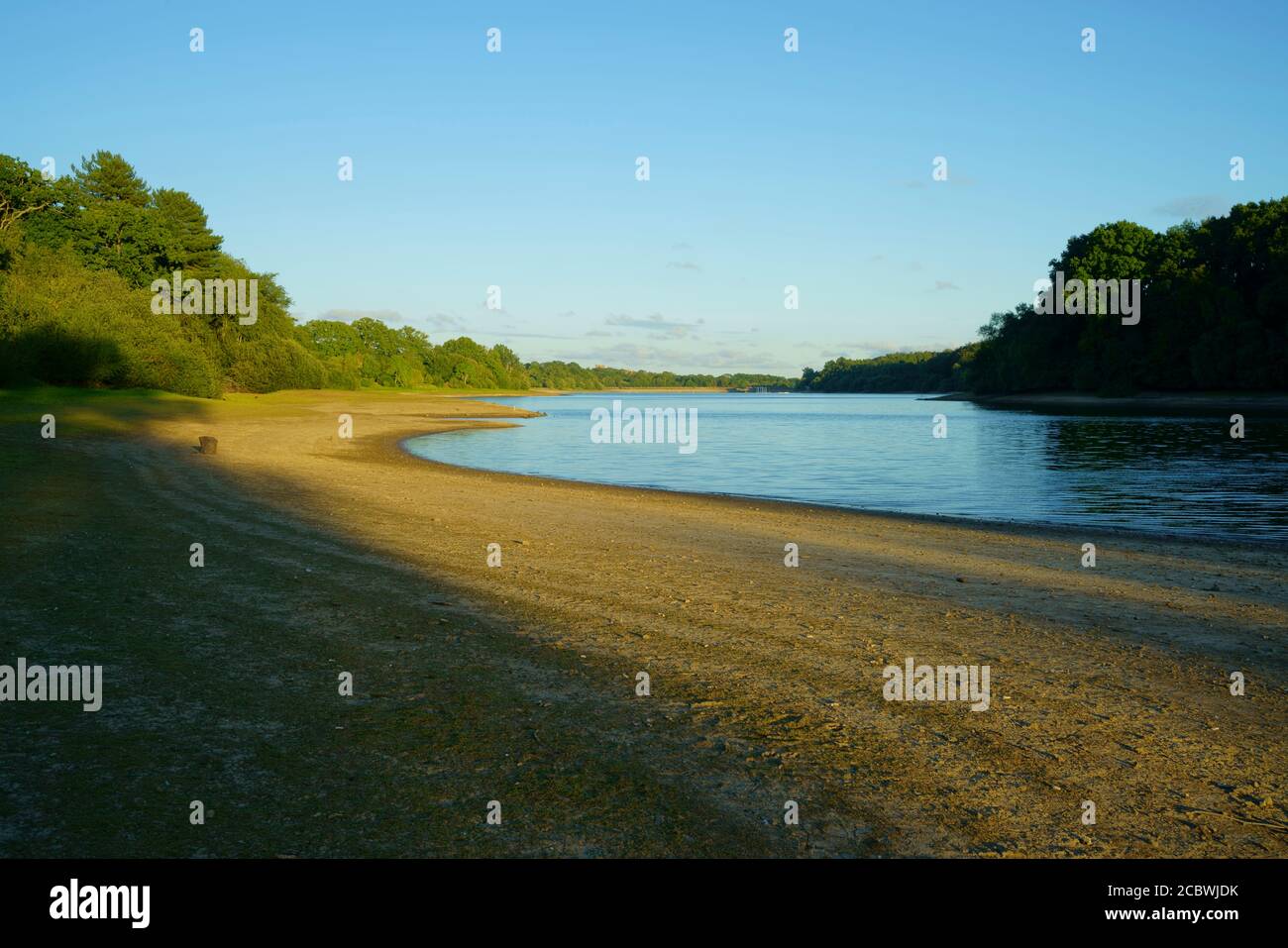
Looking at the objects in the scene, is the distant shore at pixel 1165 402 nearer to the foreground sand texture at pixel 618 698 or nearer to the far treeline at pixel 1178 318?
the far treeline at pixel 1178 318

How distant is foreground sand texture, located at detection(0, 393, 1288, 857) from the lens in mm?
4531

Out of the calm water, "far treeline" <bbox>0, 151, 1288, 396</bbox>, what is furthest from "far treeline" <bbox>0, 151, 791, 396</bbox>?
the calm water

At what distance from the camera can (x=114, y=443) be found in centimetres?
2936

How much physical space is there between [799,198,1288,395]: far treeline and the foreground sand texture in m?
100

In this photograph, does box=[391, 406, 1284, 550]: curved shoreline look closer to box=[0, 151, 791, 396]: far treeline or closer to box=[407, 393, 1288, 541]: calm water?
box=[407, 393, 1288, 541]: calm water

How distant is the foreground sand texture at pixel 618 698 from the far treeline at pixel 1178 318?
10032 centimetres

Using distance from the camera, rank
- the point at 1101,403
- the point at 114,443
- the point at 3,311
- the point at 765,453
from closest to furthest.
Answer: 1. the point at 114,443
2. the point at 765,453
3. the point at 3,311
4. the point at 1101,403

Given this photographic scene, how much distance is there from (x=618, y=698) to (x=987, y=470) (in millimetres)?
31470

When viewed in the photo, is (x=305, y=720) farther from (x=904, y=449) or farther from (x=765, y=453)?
(x=904, y=449)

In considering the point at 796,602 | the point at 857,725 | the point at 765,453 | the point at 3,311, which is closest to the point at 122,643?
the point at 857,725

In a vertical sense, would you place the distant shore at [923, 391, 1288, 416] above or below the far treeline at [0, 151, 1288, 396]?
below

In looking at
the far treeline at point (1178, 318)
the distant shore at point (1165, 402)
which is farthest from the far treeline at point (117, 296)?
the far treeline at point (1178, 318)

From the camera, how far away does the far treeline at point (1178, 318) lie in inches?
3731
